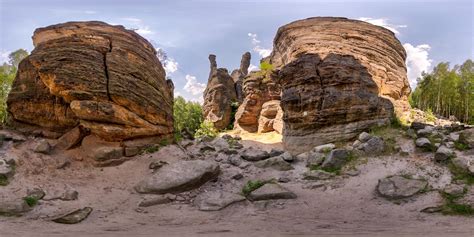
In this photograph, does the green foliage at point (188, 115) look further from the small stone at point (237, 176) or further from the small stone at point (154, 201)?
the small stone at point (154, 201)

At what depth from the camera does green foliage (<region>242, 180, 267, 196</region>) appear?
992 centimetres

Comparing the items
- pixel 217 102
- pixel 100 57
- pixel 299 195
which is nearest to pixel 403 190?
pixel 299 195

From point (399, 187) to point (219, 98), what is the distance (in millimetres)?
35113

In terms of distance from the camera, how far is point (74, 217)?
7891mm

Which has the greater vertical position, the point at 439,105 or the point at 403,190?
the point at 439,105

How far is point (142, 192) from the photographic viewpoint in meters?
9.96

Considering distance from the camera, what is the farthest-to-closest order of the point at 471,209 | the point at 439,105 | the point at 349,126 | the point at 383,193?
the point at 439,105 → the point at 349,126 → the point at 383,193 → the point at 471,209

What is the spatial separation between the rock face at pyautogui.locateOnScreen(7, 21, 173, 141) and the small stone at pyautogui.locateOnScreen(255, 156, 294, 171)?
4.60m

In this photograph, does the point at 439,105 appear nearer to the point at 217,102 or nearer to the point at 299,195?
the point at 217,102

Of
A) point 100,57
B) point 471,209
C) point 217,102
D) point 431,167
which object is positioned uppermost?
point 217,102

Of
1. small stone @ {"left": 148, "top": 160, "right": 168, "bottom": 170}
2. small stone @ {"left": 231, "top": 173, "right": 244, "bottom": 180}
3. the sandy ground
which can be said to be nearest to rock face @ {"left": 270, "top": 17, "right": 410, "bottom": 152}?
the sandy ground

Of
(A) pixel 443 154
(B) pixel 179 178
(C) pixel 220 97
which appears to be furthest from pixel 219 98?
(A) pixel 443 154

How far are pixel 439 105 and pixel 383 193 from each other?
129ft

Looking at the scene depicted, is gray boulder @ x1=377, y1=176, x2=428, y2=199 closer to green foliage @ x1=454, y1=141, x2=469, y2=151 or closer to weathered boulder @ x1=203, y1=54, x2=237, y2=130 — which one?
green foliage @ x1=454, y1=141, x2=469, y2=151
